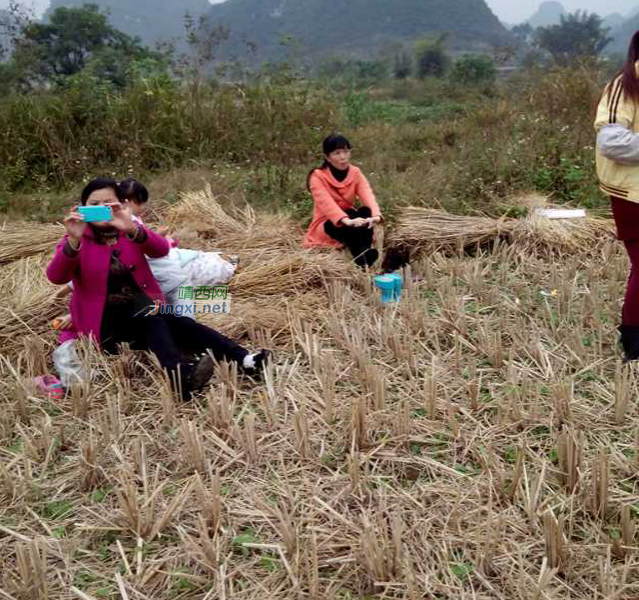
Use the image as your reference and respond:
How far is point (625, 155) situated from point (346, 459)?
153cm

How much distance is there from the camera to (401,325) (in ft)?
9.39

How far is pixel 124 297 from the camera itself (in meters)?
2.74

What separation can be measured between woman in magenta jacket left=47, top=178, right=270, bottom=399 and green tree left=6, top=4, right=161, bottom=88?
19.1 feet

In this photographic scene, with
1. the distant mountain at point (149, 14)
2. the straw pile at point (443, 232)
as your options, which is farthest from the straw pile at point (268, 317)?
the distant mountain at point (149, 14)

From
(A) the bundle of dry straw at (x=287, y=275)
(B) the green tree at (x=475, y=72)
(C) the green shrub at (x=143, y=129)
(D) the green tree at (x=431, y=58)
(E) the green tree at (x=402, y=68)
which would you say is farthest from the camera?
(E) the green tree at (x=402, y=68)

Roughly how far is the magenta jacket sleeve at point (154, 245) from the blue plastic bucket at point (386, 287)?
116cm

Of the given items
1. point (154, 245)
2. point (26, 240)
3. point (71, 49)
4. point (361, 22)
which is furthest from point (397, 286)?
point (361, 22)

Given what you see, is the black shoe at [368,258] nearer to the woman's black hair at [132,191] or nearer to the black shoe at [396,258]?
the black shoe at [396,258]

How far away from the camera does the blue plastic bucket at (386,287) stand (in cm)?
330

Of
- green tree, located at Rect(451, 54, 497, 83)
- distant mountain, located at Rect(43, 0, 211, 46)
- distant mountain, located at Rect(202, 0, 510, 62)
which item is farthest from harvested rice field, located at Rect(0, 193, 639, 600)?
distant mountain, located at Rect(43, 0, 211, 46)

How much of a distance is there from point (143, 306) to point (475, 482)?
165 centimetres

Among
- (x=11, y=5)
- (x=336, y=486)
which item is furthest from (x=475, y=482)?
(x=11, y=5)

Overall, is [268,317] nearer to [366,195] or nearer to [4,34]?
[366,195]

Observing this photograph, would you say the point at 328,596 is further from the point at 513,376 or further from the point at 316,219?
the point at 316,219
